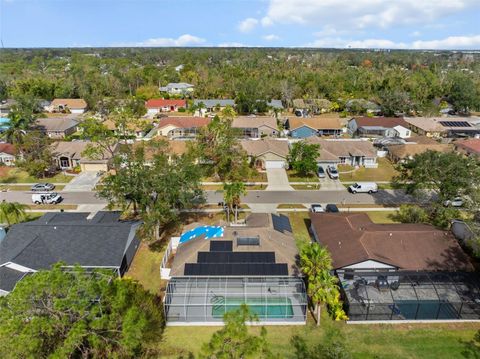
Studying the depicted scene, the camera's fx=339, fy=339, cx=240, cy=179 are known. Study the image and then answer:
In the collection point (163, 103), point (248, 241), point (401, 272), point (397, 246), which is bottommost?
point (401, 272)

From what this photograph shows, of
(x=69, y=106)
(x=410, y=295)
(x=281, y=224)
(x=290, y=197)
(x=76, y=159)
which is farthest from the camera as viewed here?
(x=69, y=106)

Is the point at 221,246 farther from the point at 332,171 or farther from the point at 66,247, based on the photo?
the point at 332,171

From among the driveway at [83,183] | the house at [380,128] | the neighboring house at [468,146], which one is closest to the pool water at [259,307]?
the driveway at [83,183]

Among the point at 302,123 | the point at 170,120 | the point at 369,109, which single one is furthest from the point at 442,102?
the point at 170,120

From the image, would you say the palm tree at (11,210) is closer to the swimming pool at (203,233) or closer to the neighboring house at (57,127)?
the swimming pool at (203,233)

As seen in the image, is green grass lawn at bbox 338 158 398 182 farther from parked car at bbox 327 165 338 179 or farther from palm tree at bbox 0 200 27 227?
palm tree at bbox 0 200 27 227

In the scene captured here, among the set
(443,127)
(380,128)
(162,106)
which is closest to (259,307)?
(380,128)
